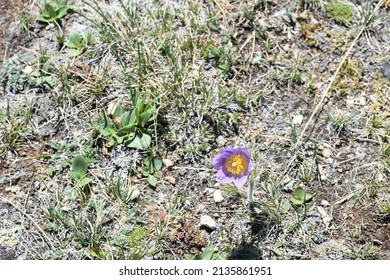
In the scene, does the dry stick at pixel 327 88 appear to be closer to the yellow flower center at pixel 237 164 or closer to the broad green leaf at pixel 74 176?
the yellow flower center at pixel 237 164

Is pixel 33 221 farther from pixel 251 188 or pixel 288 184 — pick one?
pixel 288 184

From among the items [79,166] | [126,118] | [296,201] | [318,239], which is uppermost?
[126,118]

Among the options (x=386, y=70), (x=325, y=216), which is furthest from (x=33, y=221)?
(x=386, y=70)

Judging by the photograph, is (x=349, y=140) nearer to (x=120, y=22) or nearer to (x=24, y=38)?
(x=120, y=22)

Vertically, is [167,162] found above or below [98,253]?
above

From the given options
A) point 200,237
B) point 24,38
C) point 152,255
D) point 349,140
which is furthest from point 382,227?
point 24,38

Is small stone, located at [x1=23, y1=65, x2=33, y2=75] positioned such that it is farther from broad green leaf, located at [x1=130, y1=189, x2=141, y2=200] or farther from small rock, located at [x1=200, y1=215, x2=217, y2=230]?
small rock, located at [x1=200, y1=215, x2=217, y2=230]

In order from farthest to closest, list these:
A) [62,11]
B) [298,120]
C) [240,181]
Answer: [62,11] → [298,120] → [240,181]
